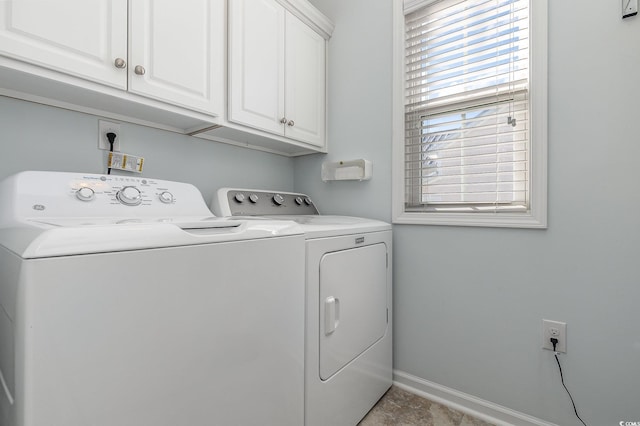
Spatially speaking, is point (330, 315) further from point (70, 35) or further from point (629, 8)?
point (629, 8)

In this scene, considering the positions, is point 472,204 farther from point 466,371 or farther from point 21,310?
point 21,310

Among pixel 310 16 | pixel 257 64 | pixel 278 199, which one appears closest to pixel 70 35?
pixel 257 64

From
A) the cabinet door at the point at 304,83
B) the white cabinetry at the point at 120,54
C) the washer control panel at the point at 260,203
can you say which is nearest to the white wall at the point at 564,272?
the washer control panel at the point at 260,203

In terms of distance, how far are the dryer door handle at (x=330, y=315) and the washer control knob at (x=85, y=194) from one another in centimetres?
94

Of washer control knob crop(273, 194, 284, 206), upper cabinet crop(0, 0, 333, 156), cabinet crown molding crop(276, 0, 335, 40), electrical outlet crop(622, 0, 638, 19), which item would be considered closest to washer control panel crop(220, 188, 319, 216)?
washer control knob crop(273, 194, 284, 206)

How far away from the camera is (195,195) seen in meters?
1.39

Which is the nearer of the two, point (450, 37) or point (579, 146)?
point (579, 146)

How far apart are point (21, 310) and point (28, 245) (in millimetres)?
118

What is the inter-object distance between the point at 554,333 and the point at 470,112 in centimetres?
112

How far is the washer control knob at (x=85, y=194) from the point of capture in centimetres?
103

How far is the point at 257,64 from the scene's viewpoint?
1544 millimetres

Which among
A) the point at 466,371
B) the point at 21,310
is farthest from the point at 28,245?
the point at 466,371

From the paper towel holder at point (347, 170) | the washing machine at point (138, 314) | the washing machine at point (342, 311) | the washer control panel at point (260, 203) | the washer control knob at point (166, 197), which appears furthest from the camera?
the paper towel holder at point (347, 170)

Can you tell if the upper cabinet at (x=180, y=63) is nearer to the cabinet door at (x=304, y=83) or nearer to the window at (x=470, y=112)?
the cabinet door at (x=304, y=83)
